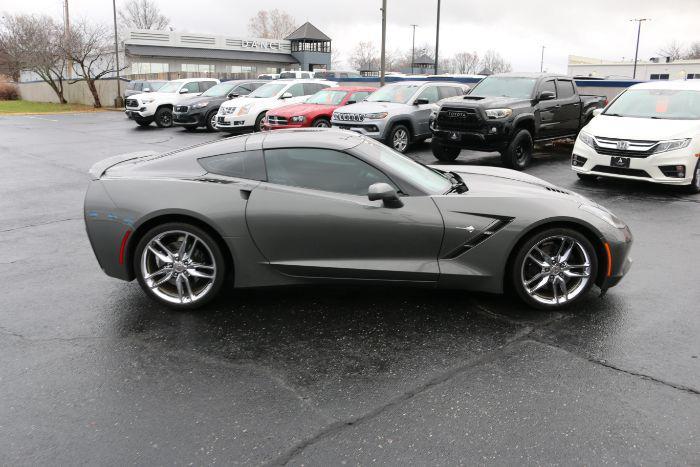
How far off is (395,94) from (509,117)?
12.8 feet

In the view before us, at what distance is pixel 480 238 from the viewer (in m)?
4.38

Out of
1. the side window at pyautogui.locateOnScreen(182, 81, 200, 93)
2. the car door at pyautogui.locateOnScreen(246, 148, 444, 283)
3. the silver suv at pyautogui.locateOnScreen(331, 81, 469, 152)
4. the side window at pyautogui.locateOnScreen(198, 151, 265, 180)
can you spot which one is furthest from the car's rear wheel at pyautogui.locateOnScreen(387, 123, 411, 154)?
the side window at pyautogui.locateOnScreen(182, 81, 200, 93)

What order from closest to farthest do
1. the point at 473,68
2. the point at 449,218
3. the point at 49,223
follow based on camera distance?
the point at 449,218, the point at 49,223, the point at 473,68

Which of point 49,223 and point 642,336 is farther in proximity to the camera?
point 49,223

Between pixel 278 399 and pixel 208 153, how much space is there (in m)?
2.25

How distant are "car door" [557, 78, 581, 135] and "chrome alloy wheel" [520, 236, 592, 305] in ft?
29.8

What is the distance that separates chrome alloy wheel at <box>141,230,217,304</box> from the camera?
14.8 ft

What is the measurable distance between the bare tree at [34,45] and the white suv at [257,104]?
26.3 metres

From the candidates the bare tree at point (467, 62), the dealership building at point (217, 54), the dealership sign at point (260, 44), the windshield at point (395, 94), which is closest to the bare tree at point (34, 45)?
the dealership building at point (217, 54)

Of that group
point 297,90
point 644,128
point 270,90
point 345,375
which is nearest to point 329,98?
point 297,90

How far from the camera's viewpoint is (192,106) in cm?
2016

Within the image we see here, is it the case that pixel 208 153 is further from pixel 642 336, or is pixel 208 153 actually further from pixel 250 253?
pixel 642 336

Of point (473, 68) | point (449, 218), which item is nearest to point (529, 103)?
point (449, 218)

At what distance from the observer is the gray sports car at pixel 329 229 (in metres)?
4.37
